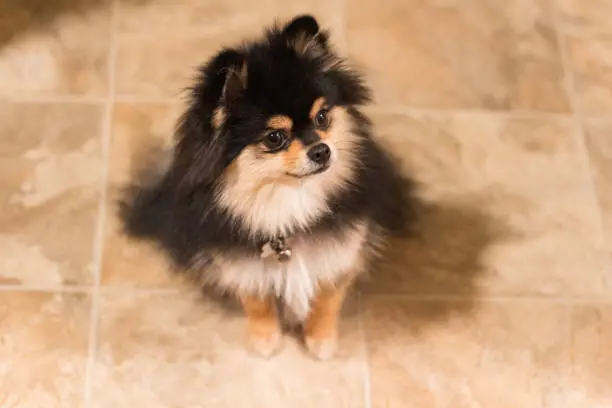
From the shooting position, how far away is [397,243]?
1757 mm

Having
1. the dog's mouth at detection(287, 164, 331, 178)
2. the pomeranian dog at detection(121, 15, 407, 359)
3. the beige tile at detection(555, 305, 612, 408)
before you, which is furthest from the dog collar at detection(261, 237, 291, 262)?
the beige tile at detection(555, 305, 612, 408)

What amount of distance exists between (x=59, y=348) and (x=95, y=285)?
170 mm

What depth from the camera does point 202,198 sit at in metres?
1.29

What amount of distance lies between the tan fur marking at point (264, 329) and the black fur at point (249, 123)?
194 millimetres

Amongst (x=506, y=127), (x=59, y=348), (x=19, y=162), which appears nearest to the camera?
(x=59, y=348)

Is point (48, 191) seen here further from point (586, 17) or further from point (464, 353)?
point (586, 17)

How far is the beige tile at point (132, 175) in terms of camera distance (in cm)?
169

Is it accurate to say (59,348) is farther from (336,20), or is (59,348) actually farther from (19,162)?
(336,20)

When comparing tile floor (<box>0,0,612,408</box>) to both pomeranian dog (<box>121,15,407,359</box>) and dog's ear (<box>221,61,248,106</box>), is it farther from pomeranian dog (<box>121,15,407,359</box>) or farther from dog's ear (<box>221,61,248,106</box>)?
dog's ear (<box>221,61,248,106</box>)

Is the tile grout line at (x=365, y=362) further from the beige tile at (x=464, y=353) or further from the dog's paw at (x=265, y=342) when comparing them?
the dog's paw at (x=265, y=342)

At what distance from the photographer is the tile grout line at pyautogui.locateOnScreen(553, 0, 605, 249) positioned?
1841 mm

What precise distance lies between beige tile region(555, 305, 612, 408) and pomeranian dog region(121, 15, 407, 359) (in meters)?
0.55

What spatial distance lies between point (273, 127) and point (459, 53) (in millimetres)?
1056

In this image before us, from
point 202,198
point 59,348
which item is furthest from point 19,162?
point 202,198
